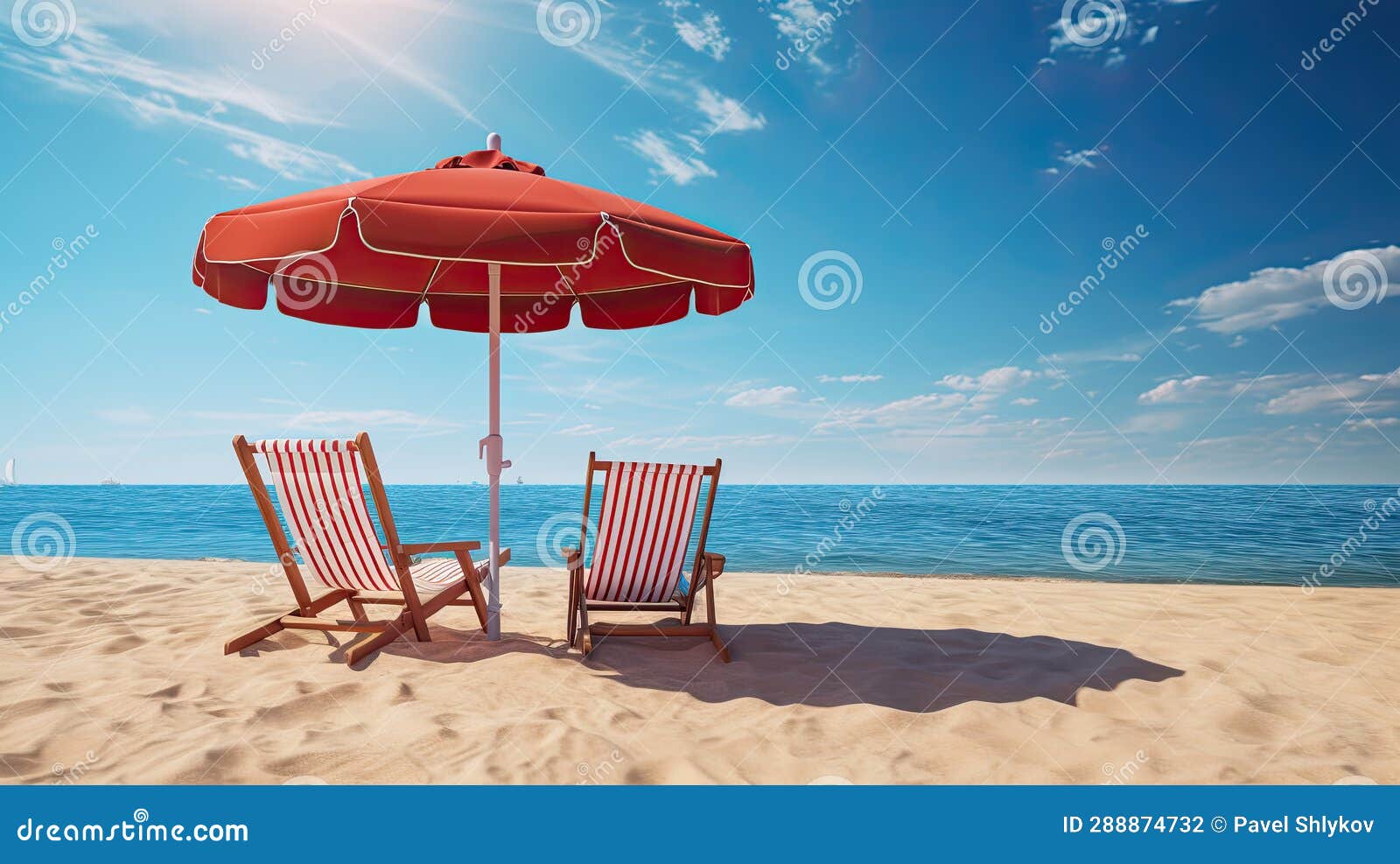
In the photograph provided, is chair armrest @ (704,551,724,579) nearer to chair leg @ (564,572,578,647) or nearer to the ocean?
chair leg @ (564,572,578,647)

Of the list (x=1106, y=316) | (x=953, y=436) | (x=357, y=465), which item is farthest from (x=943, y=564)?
(x=953, y=436)

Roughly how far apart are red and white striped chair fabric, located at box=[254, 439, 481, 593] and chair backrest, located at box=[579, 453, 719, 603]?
113 centimetres

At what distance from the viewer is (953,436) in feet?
82.5

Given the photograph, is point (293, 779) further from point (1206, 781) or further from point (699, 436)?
point (699, 436)

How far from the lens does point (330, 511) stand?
11.0 feet

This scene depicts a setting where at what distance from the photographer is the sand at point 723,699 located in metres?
2.20

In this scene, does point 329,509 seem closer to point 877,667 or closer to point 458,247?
point 458,247

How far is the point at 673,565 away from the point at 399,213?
7.23 feet

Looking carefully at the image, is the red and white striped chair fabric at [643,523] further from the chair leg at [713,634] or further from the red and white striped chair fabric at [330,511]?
the red and white striped chair fabric at [330,511]

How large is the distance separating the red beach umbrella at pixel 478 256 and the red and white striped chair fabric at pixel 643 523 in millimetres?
625

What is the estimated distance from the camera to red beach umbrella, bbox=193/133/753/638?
105 inches

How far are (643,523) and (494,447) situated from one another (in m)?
1.00

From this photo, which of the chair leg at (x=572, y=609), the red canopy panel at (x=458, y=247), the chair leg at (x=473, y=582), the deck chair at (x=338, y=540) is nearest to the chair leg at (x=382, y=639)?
the deck chair at (x=338, y=540)

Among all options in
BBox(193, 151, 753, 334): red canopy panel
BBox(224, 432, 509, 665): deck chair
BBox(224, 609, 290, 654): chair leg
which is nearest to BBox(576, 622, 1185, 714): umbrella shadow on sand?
BBox(224, 432, 509, 665): deck chair
